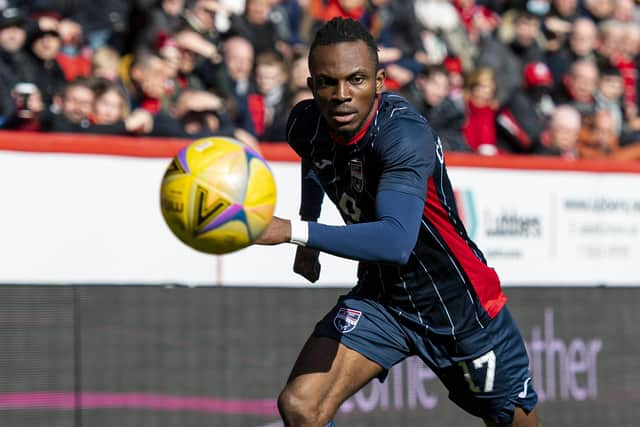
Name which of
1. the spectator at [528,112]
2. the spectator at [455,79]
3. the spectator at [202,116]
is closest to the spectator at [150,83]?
the spectator at [202,116]

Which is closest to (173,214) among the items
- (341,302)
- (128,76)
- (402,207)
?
(402,207)

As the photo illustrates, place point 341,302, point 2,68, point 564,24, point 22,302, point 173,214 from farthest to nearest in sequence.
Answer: point 564,24, point 2,68, point 22,302, point 341,302, point 173,214

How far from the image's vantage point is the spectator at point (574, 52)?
521 inches

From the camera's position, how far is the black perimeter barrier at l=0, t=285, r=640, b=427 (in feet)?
26.7

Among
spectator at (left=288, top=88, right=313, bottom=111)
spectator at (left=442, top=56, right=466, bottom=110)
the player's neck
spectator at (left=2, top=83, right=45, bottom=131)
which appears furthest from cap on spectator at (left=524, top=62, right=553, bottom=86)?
the player's neck

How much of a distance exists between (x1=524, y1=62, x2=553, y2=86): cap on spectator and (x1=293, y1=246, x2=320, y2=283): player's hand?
7.19 meters

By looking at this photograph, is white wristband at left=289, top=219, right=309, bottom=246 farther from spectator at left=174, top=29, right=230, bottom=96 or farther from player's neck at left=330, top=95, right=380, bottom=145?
spectator at left=174, top=29, right=230, bottom=96

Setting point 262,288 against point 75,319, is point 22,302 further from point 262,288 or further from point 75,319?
point 262,288

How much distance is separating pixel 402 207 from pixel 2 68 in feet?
17.1

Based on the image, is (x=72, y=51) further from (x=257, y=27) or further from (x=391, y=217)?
(x=391, y=217)

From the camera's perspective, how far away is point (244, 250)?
29.1 ft

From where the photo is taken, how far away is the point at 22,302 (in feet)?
26.5

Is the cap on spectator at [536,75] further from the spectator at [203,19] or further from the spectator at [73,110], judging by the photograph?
the spectator at [73,110]

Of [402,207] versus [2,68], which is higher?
[2,68]
